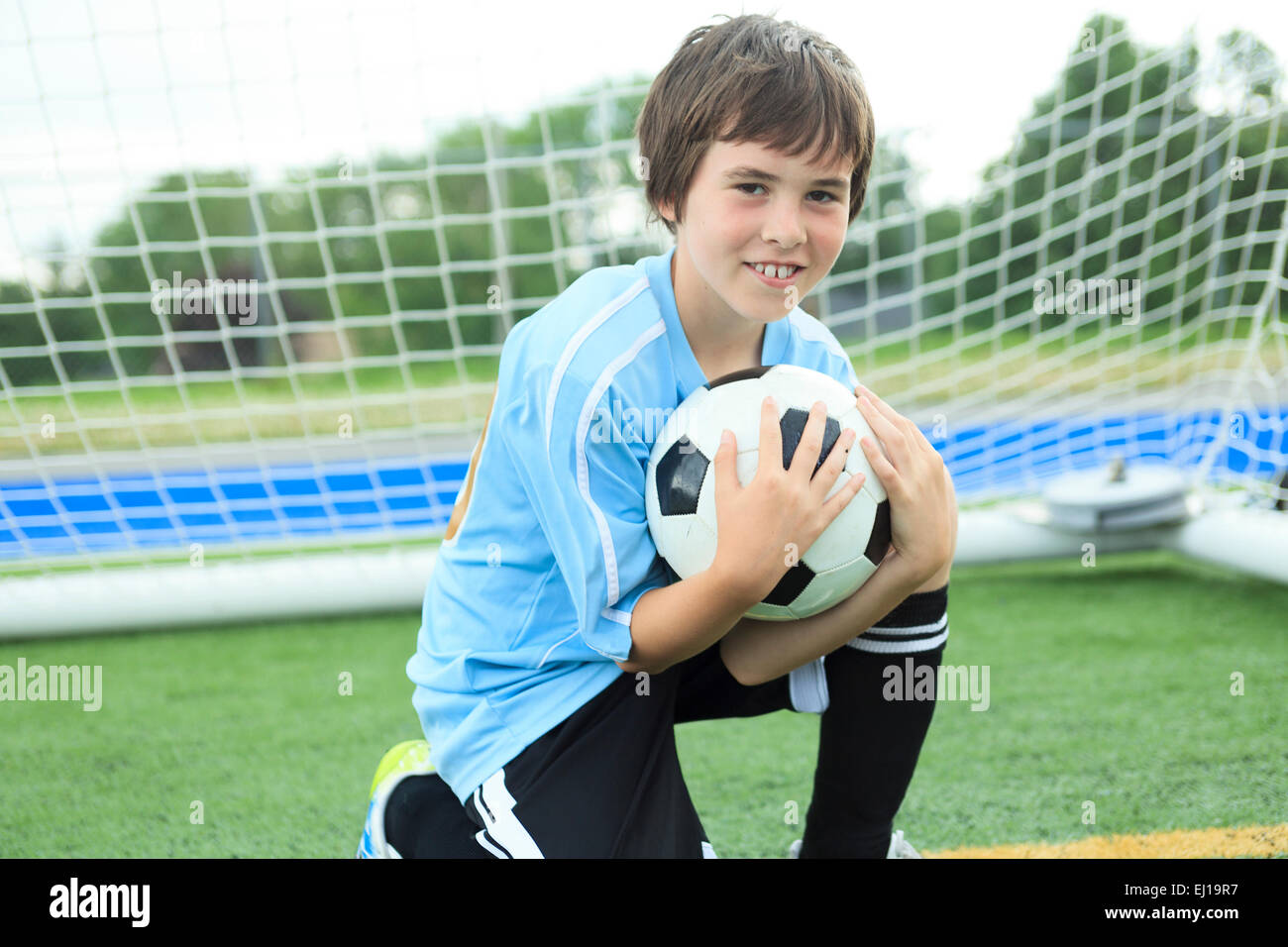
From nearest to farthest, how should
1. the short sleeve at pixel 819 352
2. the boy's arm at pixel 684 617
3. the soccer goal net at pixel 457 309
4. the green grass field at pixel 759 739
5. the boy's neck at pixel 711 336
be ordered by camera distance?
the boy's arm at pixel 684 617
the boy's neck at pixel 711 336
the short sleeve at pixel 819 352
the green grass field at pixel 759 739
the soccer goal net at pixel 457 309

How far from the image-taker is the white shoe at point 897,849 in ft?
5.10

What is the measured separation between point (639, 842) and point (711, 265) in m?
0.71

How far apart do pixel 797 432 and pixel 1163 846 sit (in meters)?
0.92

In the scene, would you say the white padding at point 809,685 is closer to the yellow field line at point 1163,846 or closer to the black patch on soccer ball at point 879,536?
the black patch on soccer ball at point 879,536

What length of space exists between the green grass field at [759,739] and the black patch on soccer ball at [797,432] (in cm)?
73

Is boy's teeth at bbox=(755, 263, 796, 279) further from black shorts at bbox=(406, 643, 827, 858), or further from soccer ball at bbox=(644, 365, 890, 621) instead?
black shorts at bbox=(406, 643, 827, 858)

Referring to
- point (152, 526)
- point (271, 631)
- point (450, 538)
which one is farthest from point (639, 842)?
point (152, 526)

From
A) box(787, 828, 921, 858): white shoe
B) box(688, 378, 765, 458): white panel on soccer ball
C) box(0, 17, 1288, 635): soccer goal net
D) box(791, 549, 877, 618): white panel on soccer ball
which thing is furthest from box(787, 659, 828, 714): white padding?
box(0, 17, 1288, 635): soccer goal net

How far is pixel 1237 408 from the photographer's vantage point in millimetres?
3393

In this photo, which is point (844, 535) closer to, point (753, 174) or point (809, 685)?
point (809, 685)

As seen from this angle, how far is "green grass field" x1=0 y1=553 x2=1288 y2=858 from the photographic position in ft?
5.82

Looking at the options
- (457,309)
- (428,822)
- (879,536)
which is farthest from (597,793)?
(457,309)

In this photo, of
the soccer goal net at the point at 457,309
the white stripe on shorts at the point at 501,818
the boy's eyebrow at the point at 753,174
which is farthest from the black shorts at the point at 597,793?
the soccer goal net at the point at 457,309
